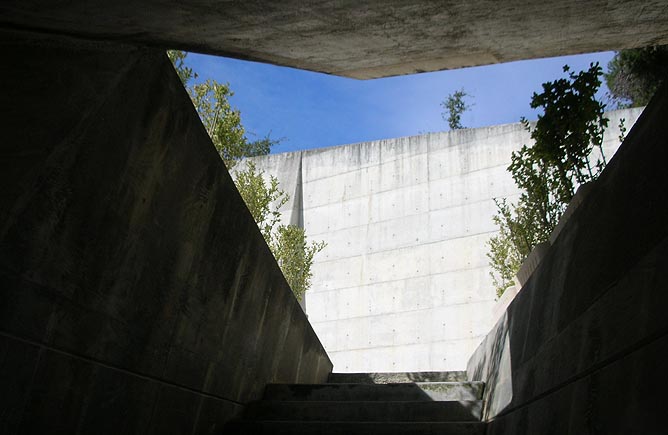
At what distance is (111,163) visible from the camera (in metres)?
2.61

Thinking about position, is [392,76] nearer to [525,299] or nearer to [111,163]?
[525,299]

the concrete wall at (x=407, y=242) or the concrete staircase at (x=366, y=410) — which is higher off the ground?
the concrete wall at (x=407, y=242)

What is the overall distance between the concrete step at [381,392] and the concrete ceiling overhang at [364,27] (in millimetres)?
2520

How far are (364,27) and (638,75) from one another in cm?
1356

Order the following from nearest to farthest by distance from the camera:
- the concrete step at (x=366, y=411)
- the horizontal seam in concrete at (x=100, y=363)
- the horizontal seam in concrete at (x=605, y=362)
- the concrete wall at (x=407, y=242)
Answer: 1. the horizontal seam in concrete at (x=605, y=362)
2. the horizontal seam in concrete at (x=100, y=363)
3. the concrete step at (x=366, y=411)
4. the concrete wall at (x=407, y=242)

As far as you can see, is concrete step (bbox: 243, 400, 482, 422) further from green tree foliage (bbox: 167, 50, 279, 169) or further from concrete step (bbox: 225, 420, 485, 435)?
green tree foliage (bbox: 167, 50, 279, 169)

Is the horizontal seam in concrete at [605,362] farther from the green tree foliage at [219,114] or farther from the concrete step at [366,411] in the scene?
the green tree foliage at [219,114]

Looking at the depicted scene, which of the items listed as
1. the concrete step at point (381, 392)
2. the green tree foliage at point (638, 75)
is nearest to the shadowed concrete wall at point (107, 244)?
the concrete step at point (381, 392)

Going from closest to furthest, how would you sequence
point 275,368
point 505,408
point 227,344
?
point 505,408, point 227,344, point 275,368

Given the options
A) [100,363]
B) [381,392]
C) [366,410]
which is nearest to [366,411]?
[366,410]

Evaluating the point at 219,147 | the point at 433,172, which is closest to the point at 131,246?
the point at 219,147

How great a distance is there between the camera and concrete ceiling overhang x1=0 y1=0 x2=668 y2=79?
2447 millimetres

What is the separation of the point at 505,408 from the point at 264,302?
2139mm

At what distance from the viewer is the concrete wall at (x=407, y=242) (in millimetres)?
12289
